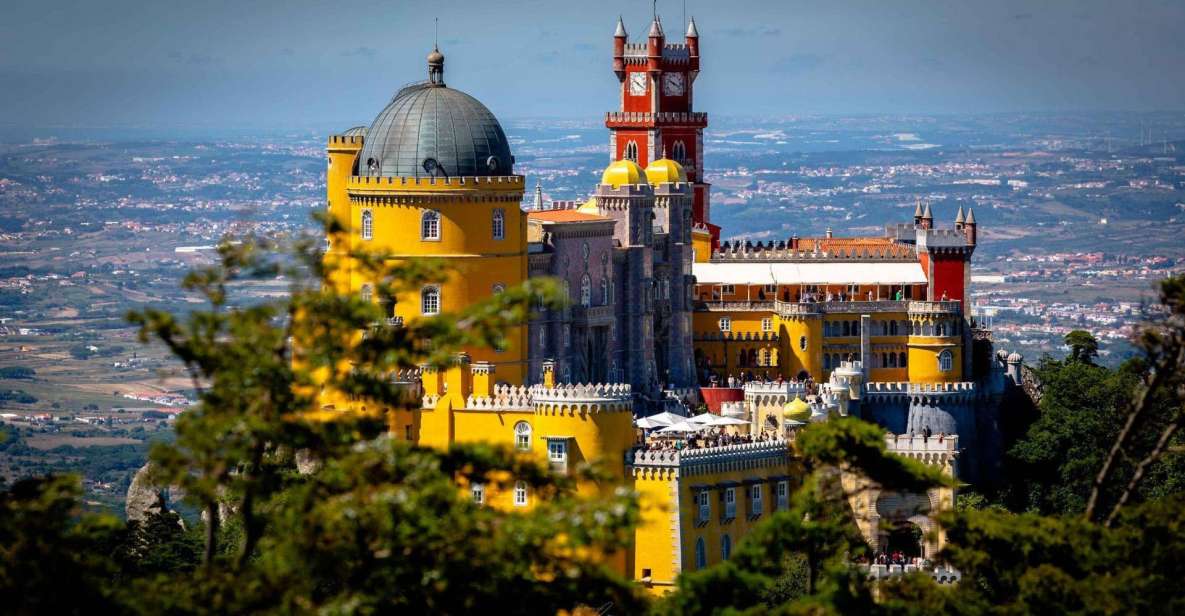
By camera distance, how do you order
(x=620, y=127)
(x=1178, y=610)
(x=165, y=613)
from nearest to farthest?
(x=165, y=613) < (x=1178, y=610) < (x=620, y=127)

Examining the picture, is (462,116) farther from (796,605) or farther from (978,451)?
(796,605)

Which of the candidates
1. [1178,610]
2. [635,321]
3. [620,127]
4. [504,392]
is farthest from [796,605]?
[620,127]

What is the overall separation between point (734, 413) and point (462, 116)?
1489 cm

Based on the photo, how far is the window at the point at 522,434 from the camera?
91250mm

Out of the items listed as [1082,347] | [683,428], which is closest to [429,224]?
[683,428]

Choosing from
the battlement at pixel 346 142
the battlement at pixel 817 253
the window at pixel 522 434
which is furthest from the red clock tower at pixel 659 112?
the window at pixel 522 434

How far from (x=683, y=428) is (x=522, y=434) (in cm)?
988

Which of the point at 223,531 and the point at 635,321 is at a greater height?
the point at 635,321

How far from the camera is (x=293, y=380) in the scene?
51.8m

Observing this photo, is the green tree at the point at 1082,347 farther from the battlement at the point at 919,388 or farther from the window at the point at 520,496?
the window at the point at 520,496

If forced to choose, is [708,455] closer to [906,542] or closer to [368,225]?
[906,542]

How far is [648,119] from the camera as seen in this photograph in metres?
133

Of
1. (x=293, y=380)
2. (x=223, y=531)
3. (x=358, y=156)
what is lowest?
(x=223, y=531)

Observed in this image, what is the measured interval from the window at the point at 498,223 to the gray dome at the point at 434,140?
148 cm
